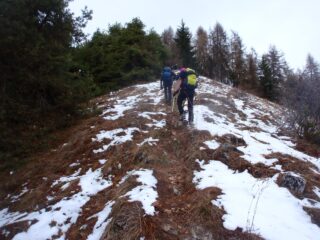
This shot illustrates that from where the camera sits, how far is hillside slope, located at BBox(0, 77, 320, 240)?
16.5ft

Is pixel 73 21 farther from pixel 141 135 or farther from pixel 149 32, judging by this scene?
pixel 149 32

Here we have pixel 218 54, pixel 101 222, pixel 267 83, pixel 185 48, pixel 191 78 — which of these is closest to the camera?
pixel 101 222

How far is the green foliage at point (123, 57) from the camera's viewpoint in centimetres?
2141

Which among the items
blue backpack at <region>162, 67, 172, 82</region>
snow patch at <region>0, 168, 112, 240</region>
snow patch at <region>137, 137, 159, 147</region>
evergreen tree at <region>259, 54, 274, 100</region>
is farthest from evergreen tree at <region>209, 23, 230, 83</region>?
snow patch at <region>0, 168, 112, 240</region>

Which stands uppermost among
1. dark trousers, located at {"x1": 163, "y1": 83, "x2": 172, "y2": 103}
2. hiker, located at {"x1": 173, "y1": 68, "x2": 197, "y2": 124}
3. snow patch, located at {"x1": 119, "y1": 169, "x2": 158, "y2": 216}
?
hiker, located at {"x1": 173, "y1": 68, "x2": 197, "y2": 124}

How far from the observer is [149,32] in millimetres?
23781

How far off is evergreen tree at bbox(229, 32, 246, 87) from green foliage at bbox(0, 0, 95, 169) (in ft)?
105

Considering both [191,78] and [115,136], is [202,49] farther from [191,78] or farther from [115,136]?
[115,136]

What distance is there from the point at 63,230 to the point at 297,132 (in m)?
8.98

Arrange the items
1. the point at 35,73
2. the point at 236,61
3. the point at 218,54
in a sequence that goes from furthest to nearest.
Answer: the point at 218,54
the point at 236,61
the point at 35,73

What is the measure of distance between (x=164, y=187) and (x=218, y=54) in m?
42.2

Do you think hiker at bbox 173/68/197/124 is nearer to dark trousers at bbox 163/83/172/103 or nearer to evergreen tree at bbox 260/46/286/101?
dark trousers at bbox 163/83/172/103

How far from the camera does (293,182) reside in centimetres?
617

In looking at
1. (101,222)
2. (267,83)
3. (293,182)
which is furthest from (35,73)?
(267,83)
